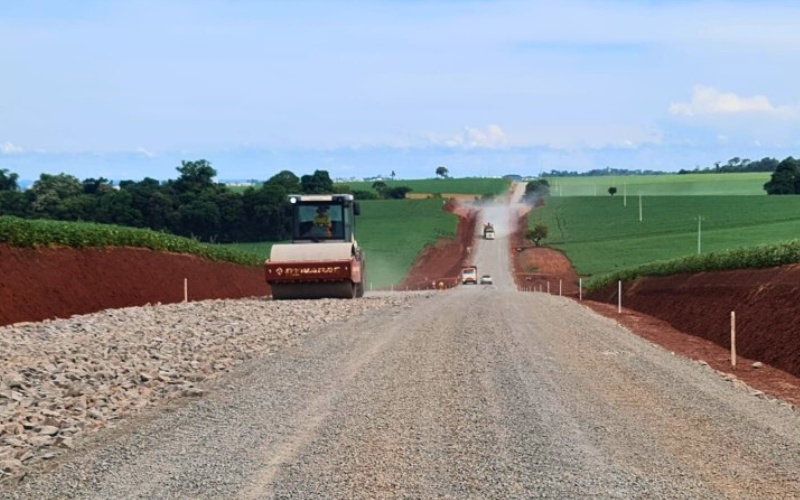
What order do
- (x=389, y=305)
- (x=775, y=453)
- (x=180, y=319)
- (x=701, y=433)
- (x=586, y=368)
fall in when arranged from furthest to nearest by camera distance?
(x=389, y=305) → (x=180, y=319) → (x=586, y=368) → (x=701, y=433) → (x=775, y=453)

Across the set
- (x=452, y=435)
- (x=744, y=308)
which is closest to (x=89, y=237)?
(x=744, y=308)

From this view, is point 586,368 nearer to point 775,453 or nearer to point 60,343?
point 775,453

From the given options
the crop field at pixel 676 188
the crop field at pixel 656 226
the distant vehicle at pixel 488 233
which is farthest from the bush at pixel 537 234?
the crop field at pixel 676 188

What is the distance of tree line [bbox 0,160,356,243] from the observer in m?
71.5

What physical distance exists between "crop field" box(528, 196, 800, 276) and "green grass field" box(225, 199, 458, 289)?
13510 mm

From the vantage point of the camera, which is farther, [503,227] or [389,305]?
[503,227]

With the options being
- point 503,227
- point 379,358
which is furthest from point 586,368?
point 503,227

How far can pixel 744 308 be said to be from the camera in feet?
78.7

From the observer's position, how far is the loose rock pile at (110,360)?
1118 centimetres

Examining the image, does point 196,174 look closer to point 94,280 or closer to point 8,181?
point 8,181

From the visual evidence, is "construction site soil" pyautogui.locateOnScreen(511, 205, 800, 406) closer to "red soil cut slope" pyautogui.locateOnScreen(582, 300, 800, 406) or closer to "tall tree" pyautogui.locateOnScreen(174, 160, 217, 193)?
"red soil cut slope" pyautogui.locateOnScreen(582, 300, 800, 406)

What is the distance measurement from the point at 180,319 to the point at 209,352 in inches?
256

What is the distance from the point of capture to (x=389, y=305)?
1185 inches

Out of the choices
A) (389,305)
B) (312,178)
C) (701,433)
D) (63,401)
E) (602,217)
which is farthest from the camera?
(602,217)
